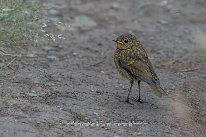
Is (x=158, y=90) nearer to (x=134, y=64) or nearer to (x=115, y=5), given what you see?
(x=134, y=64)

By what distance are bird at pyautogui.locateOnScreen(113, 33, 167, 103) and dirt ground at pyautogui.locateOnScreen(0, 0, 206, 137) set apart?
343 millimetres

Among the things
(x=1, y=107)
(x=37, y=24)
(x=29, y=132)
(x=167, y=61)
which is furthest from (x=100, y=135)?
(x=167, y=61)

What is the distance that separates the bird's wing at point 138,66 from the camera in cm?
648

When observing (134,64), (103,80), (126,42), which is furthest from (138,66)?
(103,80)

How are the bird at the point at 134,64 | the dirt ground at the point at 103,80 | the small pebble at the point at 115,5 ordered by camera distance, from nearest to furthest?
the dirt ground at the point at 103,80 → the bird at the point at 134,64 → the small pebble at the point at 115,5

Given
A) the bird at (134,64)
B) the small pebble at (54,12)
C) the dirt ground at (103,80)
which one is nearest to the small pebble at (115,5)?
the dirt ground at (103,80)

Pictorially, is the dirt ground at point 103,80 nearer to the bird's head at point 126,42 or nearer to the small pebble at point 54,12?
the small pebble at point 54,12

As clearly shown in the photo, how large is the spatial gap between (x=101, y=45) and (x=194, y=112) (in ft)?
10.7

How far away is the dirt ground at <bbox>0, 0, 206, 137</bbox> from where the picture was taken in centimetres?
557

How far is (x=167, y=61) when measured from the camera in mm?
8578

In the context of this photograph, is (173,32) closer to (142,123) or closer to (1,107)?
(142,123)

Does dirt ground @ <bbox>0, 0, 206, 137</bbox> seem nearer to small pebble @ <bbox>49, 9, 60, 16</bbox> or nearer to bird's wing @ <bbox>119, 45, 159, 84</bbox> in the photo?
small pebble @ <bbox>49, 9, 60, 16</bbox>

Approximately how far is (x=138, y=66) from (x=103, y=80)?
0.97 meters

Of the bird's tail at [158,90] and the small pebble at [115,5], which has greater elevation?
the bird's tail at [158,90]
